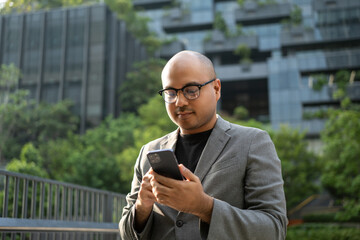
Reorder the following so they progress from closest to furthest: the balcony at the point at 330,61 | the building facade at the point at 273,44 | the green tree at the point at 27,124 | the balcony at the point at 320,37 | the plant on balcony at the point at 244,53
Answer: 1. the green tree at the point at 27,124
2. the building facade at the point at 273,44
3. the balcony at the point at 330,61
4. the balcony at the point at 320,37
5. the plant on balcony at the point at 244,53

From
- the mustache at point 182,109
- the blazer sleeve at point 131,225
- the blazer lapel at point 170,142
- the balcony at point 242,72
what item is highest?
the balcony at point 242,72

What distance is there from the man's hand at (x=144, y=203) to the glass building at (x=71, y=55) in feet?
113

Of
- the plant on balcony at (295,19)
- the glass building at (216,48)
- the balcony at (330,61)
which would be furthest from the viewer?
the plant on balcony at (295,19)

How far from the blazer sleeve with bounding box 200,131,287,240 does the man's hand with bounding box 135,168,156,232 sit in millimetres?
278

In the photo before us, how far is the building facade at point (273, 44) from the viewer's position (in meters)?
45.1

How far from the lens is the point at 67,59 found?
1503 inches

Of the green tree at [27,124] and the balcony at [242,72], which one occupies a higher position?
the balcony at [242,72]

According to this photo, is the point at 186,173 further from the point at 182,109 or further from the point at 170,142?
the point at 170,142

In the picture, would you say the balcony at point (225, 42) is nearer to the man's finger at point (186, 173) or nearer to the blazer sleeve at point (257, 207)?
the blazer sleeve at point (257, 207)

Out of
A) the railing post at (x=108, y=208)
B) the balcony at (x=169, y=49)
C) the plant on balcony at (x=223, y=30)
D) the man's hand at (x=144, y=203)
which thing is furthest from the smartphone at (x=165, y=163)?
the plant on balcony at (x=223, y=30)

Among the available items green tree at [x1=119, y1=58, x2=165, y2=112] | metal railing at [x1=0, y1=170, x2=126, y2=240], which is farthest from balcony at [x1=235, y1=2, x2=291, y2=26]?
metal railing at [x1=0, y1=170, x2=126, y2=240]

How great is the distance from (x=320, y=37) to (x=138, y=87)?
2299cm

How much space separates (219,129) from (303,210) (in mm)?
38550

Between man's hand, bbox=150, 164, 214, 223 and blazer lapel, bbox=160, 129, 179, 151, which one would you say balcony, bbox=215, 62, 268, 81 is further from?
man's hand, bbox=150, 164, 214, 223
